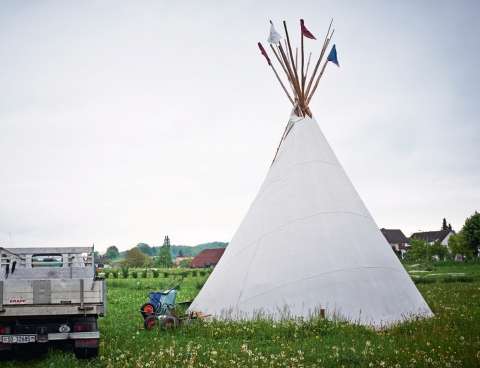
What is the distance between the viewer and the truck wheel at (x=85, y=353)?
25.8ft

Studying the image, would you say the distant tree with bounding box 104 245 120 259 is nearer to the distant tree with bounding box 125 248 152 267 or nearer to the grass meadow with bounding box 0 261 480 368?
the distant tree with bounding box 125 248 152 267

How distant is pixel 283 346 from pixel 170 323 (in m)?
2.99

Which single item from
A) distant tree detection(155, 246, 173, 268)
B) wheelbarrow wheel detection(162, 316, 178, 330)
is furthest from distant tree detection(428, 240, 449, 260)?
wheelbarrow wheel detection(162, 316, 178, 330)

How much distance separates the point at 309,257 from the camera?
11414 mm

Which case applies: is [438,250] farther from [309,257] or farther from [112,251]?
[112,251]

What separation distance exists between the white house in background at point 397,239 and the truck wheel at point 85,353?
99.2 m

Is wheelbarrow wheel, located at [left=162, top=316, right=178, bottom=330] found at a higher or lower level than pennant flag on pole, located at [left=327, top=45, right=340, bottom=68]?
lower

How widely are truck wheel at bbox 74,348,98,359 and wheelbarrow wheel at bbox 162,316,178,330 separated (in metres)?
2.33

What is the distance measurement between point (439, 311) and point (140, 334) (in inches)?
281

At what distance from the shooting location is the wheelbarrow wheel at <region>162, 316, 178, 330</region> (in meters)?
10.2

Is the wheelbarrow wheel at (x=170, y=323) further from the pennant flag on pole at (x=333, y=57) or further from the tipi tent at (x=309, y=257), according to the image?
the pennant flag on pole at (x=333, y=57)

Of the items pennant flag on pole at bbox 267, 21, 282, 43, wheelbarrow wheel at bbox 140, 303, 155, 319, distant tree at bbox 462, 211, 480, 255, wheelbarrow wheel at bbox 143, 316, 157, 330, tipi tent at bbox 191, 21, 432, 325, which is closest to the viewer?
wheelbarrow wheel at bbox 143, 316, 157, 330

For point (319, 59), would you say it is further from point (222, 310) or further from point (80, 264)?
point (80, 264)

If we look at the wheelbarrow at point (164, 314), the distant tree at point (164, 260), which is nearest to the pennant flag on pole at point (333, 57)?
the wheelbarrow at point (164, 314)
